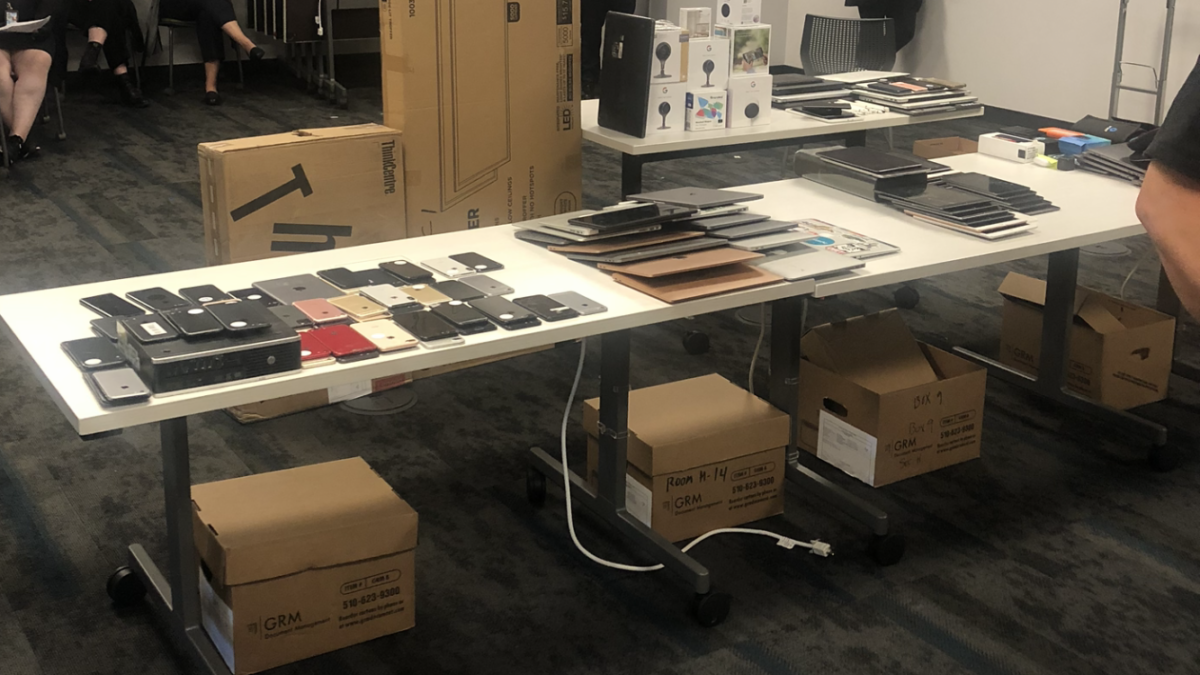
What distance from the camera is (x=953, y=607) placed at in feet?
7.66

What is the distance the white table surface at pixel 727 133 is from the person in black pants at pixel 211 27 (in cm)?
415

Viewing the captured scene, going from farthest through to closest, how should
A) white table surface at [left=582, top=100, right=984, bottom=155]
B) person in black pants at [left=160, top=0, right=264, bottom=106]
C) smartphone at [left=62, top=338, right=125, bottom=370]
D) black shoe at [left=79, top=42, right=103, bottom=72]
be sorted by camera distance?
person in black pants at [left=160, top=0, right=264, bottom=106] → black shoe at [left=79, top=42, right=103, bottom=72] → white table surface at [left=582, top=100, right=984, bottom=155] → smartphone at [left=62, top=338, right=125, bottom=370]

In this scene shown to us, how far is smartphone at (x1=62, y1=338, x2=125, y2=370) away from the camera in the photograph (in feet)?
5.58

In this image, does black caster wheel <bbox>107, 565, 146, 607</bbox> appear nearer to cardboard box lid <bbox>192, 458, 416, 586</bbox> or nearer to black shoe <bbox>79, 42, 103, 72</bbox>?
cardboard box lid <bbox>192, 458, 416, 586</bbox>

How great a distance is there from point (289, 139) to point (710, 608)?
164 cm

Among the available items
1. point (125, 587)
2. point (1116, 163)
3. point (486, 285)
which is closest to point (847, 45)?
point (1116, 163)

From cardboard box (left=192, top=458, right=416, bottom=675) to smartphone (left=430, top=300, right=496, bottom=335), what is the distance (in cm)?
40

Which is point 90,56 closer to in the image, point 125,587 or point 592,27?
point 592,27

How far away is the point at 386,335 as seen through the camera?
1.86m

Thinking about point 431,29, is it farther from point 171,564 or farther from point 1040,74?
point 1040,74

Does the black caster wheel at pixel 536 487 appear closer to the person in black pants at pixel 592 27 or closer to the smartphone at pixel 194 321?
the smartphone at pixel 194 321

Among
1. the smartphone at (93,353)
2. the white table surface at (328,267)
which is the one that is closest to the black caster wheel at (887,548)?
the white table surface at (328,267)

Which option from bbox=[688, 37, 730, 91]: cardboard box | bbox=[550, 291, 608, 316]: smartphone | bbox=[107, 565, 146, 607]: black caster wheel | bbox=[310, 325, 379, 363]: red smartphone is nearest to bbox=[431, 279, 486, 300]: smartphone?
bbox=[550, 291, 608, 316]: smartphone

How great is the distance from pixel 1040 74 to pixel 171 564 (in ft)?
19.4
